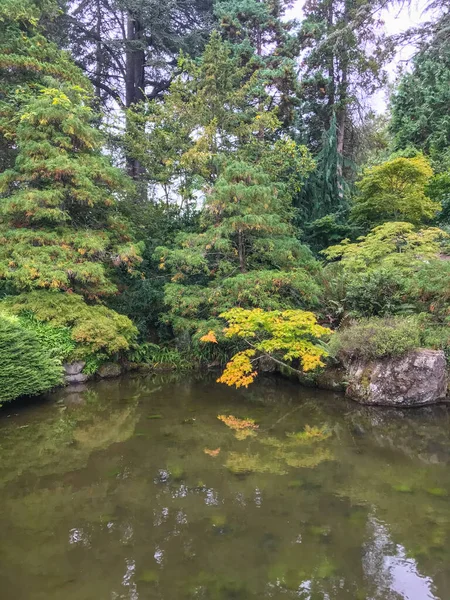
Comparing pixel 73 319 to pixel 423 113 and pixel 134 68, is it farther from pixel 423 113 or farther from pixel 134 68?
pixel 423 113

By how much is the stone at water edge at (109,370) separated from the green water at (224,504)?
6.96 feet

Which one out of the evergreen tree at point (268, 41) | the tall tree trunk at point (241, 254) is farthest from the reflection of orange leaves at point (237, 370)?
the evergreen tree at point (268, 41)

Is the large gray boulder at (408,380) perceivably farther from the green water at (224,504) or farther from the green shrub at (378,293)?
the green shrub at (378,293)

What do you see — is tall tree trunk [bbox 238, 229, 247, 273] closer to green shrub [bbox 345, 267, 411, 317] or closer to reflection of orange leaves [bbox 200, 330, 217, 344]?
reflection of orange leaves [bbox 200, 330, 217, 344]

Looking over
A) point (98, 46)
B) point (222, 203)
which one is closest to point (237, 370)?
point (222, 203)

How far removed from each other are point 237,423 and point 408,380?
2977 mm

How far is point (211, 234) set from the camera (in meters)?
8.42

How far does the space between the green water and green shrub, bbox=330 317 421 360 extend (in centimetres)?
101

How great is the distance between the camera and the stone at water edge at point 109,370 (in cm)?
903

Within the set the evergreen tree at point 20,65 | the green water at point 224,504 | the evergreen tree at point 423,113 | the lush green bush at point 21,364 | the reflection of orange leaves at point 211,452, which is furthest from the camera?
the evergreen tree at point 423,113

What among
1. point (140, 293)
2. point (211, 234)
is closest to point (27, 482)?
point (211, 234)

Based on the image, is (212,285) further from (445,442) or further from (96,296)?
(445,442)

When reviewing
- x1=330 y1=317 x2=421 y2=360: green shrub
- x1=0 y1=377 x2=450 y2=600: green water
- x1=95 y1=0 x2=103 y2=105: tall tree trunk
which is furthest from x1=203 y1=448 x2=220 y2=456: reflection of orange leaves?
x1=95 y1=0 x2=103 y2=105: tall tree trunk

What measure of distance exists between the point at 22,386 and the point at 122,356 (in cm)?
311
